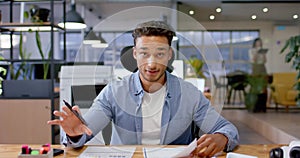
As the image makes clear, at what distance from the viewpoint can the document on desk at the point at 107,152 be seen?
1.08 metres

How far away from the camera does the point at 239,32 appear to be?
920 centimetres

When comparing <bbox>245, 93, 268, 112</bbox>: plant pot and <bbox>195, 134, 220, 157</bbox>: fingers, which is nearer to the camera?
<bbox>195, 134, 220, 157</bbox>: fingers

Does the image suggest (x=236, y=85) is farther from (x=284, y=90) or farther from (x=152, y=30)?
(x=152, y=30)

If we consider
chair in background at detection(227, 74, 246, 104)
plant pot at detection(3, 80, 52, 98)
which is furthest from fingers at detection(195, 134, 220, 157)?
chair in background at detection(227, 74, 246, 104)

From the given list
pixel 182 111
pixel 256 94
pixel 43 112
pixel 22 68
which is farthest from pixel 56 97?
pixel 256 94

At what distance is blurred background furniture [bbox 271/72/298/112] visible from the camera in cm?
701

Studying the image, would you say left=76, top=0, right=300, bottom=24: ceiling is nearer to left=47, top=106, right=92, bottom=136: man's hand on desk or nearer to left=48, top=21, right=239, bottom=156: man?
left=48, top=21, right=239, bottom=156: man

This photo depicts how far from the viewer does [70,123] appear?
1090 mm

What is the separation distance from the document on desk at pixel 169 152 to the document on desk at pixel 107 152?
56 millimetres

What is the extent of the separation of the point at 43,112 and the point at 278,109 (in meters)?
5.70

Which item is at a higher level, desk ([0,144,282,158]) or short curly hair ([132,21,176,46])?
short curly hair ([132,21,176,46])

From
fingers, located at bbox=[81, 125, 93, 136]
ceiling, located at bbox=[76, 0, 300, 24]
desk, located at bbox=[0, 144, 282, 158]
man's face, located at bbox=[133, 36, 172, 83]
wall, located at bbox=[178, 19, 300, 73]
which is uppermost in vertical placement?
ceiling, located at bbox=[76, 0, 300, 24]

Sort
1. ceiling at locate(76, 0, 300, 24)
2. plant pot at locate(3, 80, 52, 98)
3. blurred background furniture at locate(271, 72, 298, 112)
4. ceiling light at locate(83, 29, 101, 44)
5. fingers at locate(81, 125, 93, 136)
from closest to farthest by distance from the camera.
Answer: fingers at locate(81, 125, 93, 136) → ceiling light at locate(83, 29, 101, 44) → plant pot at locate(3, 80, 52, 98) → blurred background furniture at locate(271, 72, 298, 112) → ceiling at locate(76, 0, 300, 24)

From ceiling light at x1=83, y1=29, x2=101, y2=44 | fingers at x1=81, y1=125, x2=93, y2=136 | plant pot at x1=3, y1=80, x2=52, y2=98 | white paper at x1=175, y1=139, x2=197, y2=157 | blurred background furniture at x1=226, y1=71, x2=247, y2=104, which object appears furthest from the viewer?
blurred background furniture at x1=226, y1=71, x2=247, y2=104
